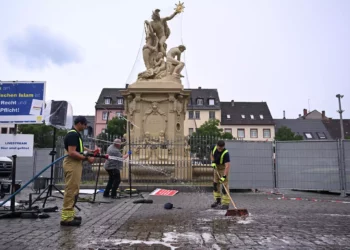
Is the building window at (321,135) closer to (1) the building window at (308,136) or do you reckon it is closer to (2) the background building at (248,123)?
(1) the building window at (308,136)

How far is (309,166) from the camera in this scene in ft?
49.0

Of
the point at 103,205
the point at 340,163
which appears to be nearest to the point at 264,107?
the point at 340,163

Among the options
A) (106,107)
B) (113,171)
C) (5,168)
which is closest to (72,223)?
(113,171)

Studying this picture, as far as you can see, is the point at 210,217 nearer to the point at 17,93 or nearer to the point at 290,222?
the point at 290,222

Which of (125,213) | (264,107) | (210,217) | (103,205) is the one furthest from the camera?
(264,107)

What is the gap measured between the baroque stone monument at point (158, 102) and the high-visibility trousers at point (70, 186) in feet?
29.4

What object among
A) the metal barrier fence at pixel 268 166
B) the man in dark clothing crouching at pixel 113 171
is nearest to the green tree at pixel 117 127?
the metal barrier fence at pixel 268 166

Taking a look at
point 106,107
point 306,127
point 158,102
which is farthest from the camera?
point 306,127

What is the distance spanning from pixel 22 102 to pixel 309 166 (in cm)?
1122

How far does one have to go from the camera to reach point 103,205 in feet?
31.0

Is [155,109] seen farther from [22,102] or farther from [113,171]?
[22,102]

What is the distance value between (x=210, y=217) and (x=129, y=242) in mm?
2818

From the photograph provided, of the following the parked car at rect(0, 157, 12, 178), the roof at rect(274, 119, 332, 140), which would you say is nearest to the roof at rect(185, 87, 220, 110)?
the roof at rect(274, 119, 332, 140)

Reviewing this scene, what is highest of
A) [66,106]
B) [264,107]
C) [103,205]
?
[264,107]
